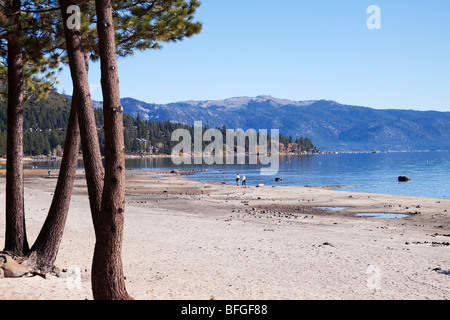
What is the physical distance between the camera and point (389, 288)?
1125 cm

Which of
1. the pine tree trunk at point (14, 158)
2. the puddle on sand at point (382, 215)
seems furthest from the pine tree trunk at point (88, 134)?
the puddle on sand at point (382, 215)

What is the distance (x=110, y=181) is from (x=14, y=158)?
5.71 meters

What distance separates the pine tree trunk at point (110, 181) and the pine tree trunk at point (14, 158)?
206 inches

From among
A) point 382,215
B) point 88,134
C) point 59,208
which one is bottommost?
point 382,215

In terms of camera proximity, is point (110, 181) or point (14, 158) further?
point (14, 158)

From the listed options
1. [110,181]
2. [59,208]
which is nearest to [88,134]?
[110,181]

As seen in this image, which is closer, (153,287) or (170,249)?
(153,287)

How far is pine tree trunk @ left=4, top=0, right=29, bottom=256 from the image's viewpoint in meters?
11.8

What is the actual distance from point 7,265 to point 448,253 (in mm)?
12993

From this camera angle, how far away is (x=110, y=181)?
718 cm

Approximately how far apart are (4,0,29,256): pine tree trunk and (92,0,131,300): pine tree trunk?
17.2 ft

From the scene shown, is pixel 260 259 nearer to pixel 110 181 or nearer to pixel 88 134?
pixel 88 134
